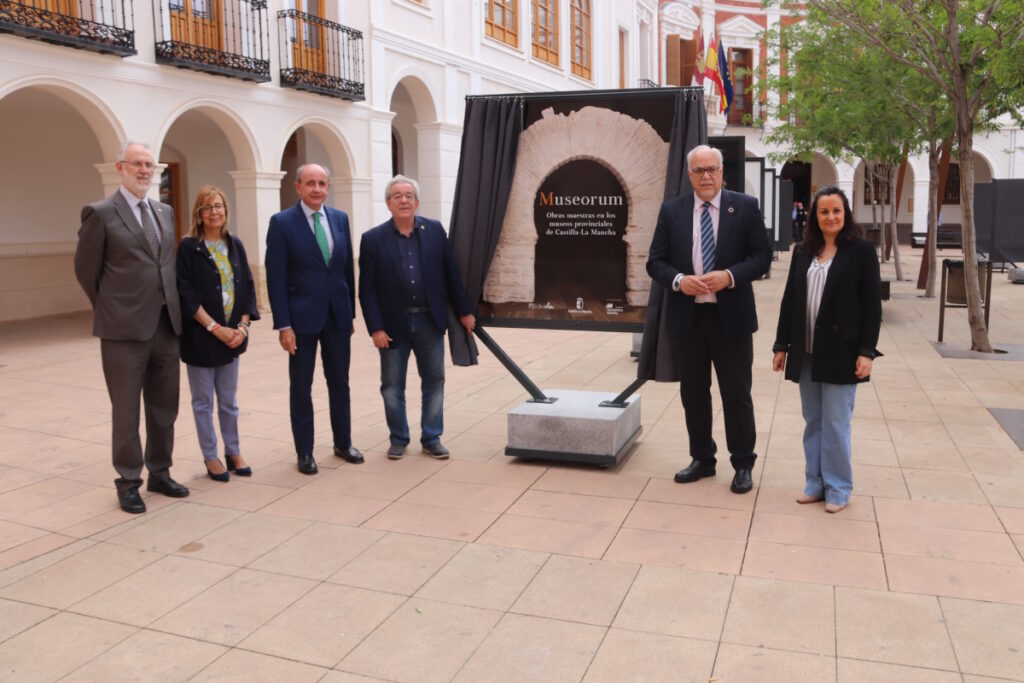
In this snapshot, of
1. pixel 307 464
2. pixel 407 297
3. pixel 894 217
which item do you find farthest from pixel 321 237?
pixel 894 217

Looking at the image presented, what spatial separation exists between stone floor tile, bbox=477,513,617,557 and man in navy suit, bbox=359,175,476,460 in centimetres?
135

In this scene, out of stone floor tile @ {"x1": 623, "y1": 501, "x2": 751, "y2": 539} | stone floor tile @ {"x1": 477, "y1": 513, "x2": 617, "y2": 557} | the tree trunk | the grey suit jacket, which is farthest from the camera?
the tree trunk

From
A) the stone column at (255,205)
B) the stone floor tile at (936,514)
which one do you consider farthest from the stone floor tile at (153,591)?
the stone column at (255,205)

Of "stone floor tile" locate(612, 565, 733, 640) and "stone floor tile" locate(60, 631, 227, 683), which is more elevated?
"stone floor tile" locate(612, 565, 733, 640)

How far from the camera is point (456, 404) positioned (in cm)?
761

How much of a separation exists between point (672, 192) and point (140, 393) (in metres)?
3.11

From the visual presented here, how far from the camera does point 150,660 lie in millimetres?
3281

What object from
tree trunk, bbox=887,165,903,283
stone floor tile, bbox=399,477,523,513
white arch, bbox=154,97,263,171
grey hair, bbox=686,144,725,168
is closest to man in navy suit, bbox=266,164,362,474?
stone floor tile, bbox=399,477,523,513

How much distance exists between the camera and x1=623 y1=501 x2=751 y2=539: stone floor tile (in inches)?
179

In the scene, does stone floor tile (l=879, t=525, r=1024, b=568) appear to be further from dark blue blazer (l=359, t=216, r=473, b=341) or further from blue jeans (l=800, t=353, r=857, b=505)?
dark blue blazer (l=359, t=216, r=473, b=341)

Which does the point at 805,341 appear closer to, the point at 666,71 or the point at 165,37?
the point at 165,37

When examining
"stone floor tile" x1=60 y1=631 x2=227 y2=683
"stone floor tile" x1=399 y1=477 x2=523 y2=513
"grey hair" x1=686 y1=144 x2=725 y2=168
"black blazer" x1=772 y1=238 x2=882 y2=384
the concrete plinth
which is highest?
"grey hair" x1=686 y1=144 x2=725 y2=168

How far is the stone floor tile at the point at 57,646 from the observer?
3.21 m

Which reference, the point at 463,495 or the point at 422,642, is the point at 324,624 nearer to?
the point at 422,642
